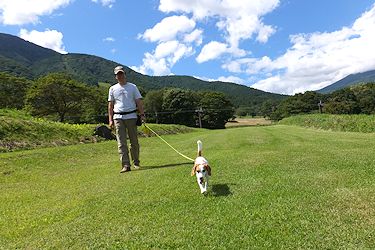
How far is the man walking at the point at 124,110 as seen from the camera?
11.4 metres

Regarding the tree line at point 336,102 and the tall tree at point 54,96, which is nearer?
the tall tree at point 54,96

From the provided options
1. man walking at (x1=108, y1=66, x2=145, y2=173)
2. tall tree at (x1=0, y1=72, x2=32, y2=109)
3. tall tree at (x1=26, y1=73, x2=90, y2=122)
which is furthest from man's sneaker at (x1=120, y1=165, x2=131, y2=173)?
tall tree at (x1=0, y1=72, x2=32, y2=109)

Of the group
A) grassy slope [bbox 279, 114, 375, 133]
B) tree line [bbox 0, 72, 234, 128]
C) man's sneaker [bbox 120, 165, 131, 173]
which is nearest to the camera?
man's sneaker [bbox 120, 165, 131, 173]

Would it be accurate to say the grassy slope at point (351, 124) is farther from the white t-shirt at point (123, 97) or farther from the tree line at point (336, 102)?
the tree line at point (336, 102)

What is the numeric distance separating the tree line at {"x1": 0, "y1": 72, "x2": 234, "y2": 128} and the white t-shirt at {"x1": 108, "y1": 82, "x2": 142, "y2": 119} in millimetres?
59828

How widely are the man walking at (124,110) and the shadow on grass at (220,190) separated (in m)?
4.10

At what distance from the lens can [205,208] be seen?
20.6ft

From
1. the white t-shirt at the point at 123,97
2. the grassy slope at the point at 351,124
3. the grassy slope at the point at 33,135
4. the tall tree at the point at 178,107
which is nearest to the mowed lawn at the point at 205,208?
the white t-shirt at the point at 123,97

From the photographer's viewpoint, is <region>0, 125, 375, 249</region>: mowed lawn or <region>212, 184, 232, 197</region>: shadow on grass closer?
<region>0, 125, 375, 249</region>: mowed lawn

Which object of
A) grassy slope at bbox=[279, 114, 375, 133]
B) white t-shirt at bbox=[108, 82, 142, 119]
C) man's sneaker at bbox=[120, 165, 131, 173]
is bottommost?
grassy slope at bbox=[279, 114, 375, 133]

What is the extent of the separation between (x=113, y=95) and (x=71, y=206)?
4.89 metres

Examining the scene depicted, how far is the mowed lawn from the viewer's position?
193 inches

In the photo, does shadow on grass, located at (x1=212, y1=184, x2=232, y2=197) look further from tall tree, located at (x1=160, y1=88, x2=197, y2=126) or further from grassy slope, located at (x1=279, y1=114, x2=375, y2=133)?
tall tree, located at (x1=160, y1=88, x2=197, y2=126)

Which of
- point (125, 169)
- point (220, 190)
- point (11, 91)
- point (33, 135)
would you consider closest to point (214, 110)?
point (11, 91)
